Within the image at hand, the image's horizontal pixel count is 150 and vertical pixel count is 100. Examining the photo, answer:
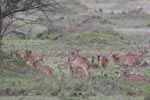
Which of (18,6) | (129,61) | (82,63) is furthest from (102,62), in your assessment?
(18,6)

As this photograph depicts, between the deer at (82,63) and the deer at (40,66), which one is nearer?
the deer at (82,63)

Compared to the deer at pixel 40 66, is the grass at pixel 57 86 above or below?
below

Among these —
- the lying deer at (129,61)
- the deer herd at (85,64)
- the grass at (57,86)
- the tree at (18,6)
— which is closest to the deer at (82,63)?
the deer herd at (85,64)

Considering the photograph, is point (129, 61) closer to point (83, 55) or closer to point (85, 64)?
point (85, 64)

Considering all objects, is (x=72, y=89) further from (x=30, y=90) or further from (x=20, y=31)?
(x=20, y=31)

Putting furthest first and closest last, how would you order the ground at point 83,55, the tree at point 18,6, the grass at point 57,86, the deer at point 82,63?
the tree at point 18,6
the deer at point 82,63
the ground at point 83,55
the grass at point 57,86

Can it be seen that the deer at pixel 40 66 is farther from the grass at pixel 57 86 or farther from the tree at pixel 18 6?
the tree at pixel 18 6

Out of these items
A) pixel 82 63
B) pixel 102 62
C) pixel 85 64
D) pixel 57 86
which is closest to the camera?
pixel 57 86

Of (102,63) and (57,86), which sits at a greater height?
(102,63)

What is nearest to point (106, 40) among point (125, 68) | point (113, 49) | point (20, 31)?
point (113, 49)

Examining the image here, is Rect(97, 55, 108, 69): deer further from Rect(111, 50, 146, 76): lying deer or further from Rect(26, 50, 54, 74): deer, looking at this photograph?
Rect(26, 50, 54, 74): deer

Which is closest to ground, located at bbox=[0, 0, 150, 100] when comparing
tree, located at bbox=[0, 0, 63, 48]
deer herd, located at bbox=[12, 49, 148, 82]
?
deer herd, located at bbox=[12, 49, 148, 82]

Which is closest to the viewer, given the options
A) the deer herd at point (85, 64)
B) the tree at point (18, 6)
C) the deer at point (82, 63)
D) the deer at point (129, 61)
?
the deer herd at point (85, 64)

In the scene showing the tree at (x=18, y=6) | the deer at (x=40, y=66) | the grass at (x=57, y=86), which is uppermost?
the tree at (x=18, y=6)
